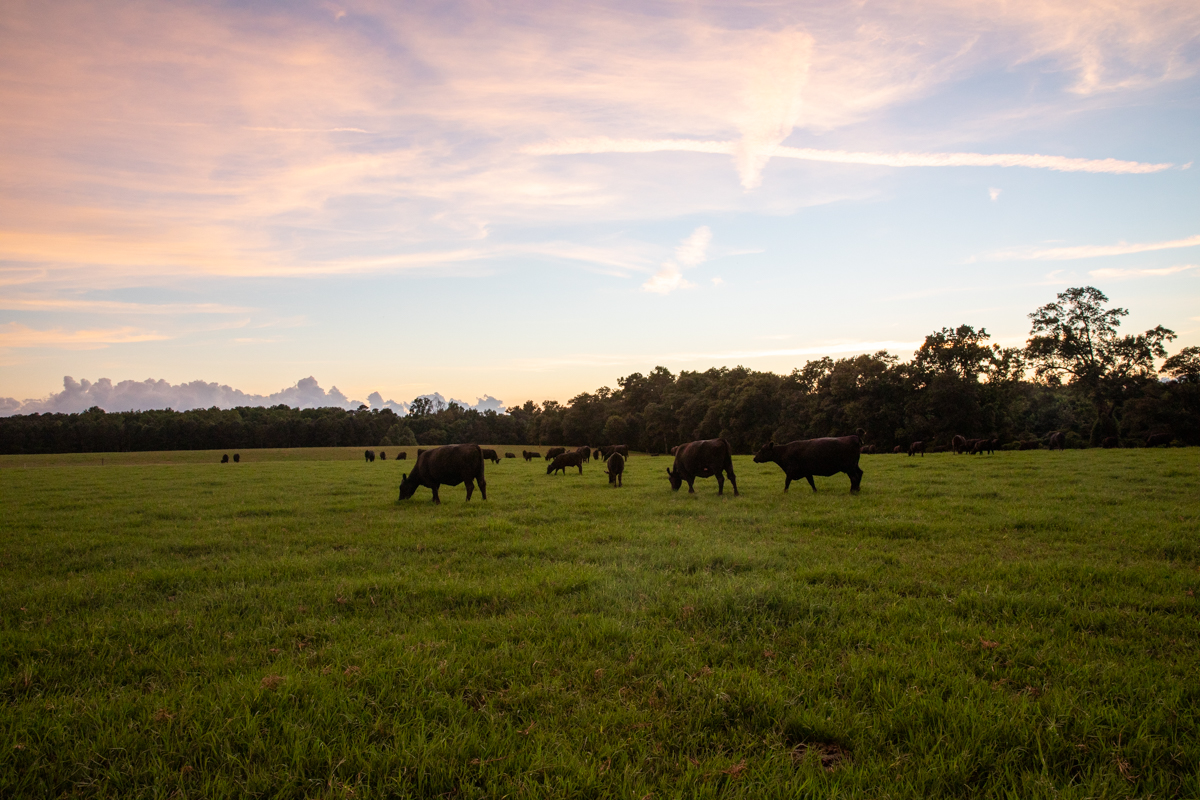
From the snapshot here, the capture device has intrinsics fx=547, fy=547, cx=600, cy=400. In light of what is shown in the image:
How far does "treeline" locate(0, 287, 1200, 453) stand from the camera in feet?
157

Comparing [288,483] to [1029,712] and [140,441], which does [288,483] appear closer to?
[1029,712]

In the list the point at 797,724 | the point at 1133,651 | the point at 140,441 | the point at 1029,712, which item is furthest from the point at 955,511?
the point at 140,441

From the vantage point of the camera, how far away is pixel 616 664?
459 centimetres

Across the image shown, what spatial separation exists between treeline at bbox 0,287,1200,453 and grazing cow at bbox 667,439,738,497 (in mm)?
40896

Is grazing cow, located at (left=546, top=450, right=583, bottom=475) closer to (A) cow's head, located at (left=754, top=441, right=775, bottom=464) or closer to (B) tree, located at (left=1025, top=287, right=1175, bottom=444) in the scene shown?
(A) cow's head, located at (left=754, top=441, right=775, bottom=464)

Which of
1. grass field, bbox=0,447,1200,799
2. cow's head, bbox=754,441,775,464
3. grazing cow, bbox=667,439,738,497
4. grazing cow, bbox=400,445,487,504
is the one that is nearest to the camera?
grass field, bbox=0,447,1200,799

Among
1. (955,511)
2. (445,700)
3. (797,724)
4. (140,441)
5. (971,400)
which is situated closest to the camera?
(797,724)

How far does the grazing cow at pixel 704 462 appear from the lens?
16.0 meters

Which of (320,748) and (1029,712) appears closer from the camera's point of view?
(320,748)

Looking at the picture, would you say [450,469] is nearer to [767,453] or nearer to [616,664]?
[767,453]

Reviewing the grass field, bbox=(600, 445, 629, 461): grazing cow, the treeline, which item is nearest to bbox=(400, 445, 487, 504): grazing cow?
the grass field

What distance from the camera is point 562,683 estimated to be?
429 cm

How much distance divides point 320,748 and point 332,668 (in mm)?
1097

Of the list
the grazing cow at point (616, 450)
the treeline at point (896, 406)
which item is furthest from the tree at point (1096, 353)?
the grazing cow at point (616, 450)
